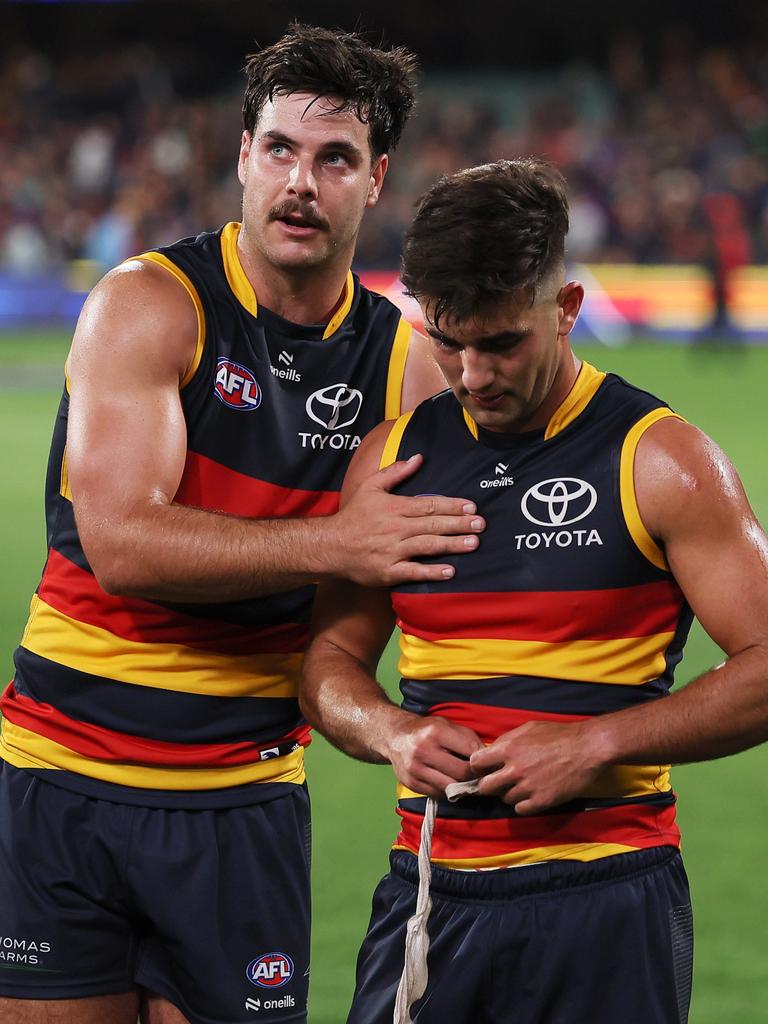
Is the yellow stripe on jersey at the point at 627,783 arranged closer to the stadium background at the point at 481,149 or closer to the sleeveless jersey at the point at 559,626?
the sleeveless jersey at the point at 559,626

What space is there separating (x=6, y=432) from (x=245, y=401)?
37.2 feet

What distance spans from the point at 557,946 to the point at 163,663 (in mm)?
979

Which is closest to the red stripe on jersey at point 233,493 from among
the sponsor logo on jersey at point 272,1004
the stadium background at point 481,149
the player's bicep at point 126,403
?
the player's bicep at point 126,403

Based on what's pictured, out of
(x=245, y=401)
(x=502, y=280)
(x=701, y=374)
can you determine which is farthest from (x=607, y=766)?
(x=701, y=374)

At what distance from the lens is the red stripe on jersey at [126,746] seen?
2967mm

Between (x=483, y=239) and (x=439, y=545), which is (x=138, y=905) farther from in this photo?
(x=483, y=239)

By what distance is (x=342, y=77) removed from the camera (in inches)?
121

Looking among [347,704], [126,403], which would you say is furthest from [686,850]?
[126,403]

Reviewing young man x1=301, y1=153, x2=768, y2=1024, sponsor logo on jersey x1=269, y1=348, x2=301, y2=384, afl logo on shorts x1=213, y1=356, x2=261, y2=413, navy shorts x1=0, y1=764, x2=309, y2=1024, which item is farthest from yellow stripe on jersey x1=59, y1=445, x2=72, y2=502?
young man x1=301, y1=153, x2=768, y2=1024

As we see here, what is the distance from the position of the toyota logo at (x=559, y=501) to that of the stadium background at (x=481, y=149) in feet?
37.6

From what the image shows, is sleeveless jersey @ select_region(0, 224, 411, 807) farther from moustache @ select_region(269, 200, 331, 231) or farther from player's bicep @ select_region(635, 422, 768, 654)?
player's bicep @ select_region(635, 422, 768, 654)

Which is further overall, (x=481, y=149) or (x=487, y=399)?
(x=481, y=149)

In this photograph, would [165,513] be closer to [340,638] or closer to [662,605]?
[340,638]

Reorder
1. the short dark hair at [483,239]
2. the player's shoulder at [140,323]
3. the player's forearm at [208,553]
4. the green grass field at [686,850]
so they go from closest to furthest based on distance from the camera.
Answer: the short dark hair at [483,239], the player's forearm at [208,553], the player's shoulder at [140,323], the green grass field at [686,850]
